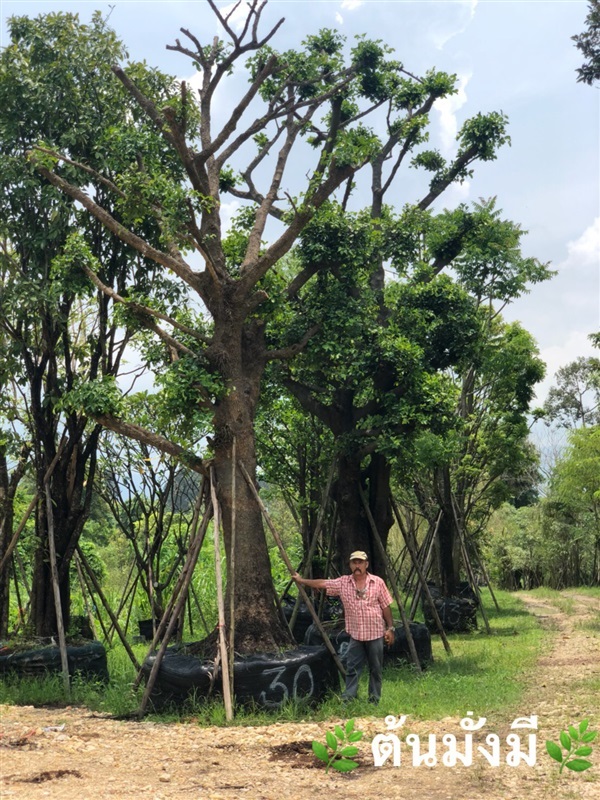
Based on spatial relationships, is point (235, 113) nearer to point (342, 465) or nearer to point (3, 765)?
point (342, 465)

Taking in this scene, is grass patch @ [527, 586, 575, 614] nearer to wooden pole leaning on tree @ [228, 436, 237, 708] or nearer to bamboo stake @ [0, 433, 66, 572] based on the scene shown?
wooden pole leaning on tree @ [228, 436, 237, 708]

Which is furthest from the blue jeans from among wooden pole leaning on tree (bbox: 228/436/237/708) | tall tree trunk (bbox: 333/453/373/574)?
tall tree trunk (bbox: 333/453/373/574)

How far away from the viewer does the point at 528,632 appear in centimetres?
1628

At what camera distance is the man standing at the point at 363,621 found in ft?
26.6

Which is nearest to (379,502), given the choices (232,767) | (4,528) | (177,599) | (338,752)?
(177,599)

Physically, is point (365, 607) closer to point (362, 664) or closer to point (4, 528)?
point (362, 664)

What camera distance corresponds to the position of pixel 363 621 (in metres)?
8.12

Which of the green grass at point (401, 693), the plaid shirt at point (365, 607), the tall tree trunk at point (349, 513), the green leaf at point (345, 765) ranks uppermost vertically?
the tall tree trunk at point (349, 513)

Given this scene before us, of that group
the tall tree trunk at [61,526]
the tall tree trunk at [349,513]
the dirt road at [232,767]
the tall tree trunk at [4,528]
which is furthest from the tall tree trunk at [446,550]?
the dirt road at [232,767]

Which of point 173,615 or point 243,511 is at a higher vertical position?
point 243,511

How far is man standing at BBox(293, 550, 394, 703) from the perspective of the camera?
811cm

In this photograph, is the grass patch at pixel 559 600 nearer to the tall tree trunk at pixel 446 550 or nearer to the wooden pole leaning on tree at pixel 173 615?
the tall tree trunk at pixel 446 550

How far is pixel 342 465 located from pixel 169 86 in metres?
5.92

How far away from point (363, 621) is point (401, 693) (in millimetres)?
1482
